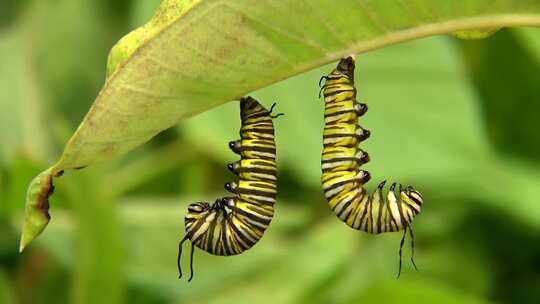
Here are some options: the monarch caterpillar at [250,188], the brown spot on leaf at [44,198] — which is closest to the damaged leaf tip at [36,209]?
the brown spot on leaf at [44,198]

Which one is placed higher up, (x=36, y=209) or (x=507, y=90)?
(x=507, y=90)

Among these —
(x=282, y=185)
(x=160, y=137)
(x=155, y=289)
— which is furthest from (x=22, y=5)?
(x=155, y=289)

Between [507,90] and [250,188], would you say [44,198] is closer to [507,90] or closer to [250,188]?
[250,188]

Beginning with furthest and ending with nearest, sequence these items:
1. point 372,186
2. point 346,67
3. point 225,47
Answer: point 372,186, point 346,67, point 225,47

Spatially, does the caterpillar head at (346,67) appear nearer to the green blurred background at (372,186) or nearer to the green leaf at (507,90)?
the green blurred background at (372,186)

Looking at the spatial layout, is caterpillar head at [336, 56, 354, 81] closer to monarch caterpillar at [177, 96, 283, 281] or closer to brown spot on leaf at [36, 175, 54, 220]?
monarch caterpillar at [177, 96, 283, 281]

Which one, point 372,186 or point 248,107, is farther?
point 372,186

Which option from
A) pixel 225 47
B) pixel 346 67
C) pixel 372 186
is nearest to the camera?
pixel 225 47

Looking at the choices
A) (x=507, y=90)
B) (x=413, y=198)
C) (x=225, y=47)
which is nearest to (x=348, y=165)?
(x=413, y=198)
